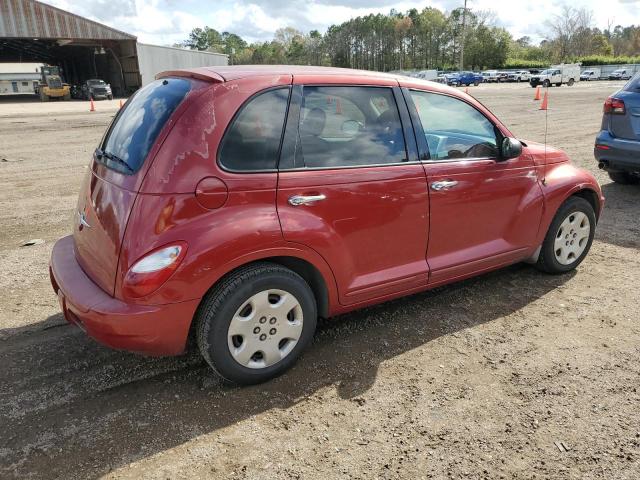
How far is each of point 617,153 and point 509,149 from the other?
4041mm

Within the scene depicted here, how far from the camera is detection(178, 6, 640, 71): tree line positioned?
9431 cm

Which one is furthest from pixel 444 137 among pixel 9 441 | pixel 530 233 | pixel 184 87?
pixel 9 441

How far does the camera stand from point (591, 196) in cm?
474

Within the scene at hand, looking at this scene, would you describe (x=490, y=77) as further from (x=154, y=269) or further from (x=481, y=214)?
(x=154, y=269)

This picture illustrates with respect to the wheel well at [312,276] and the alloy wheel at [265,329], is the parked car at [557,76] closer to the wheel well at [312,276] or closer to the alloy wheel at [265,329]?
the wheel well at [312,276]

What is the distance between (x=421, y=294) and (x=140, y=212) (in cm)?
257

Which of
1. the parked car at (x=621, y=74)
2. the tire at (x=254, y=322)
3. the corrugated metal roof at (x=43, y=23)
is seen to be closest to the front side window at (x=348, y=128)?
the tire at (x=254, y=322)

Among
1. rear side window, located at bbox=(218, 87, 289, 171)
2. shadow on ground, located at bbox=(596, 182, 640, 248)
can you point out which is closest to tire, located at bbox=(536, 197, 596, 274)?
shadow on ground, located at bbox=(596, 182, 640, 248)

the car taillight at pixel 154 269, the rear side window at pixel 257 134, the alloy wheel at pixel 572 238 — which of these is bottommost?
the alloy wheel at pixel 572 238

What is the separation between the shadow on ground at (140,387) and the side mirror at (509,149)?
119 centimetres

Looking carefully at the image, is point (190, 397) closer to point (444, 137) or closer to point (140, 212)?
point (140, 212)

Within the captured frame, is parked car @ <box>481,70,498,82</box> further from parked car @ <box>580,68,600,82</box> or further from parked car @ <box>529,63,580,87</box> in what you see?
parked car @ <box>529,63,580,87</box>

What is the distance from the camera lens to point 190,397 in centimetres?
304

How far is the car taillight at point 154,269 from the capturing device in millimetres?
2658
